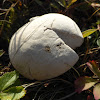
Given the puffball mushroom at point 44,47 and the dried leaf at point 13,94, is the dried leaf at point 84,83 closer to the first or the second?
the puffball mushroom at point 44,47

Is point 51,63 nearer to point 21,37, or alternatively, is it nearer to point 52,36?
point 52,36

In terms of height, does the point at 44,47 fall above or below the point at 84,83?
above

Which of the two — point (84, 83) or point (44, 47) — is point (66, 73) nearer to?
point (84, 83)

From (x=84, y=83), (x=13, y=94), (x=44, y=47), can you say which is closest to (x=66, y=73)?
(x=84, y=83)

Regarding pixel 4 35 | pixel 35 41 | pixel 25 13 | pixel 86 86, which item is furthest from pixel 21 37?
pixel 86 86

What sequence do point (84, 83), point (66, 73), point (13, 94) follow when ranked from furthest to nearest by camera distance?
point (66, 73)
point (84, 83)
point (13, 94)

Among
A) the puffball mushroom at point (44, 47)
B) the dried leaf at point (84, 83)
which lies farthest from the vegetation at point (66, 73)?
the puffball mushroom at point (44, 47)
